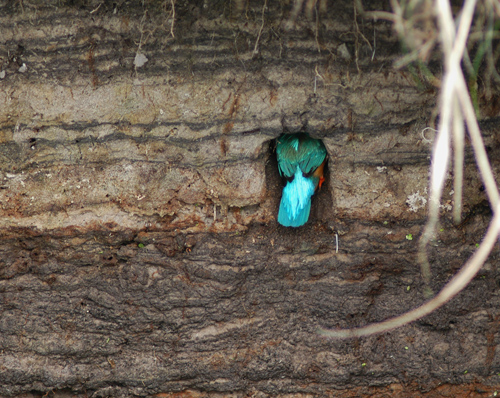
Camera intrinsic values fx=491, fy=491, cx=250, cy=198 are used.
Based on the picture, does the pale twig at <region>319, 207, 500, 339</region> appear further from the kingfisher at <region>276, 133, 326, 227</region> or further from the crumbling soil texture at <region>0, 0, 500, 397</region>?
the kingfisher at <region>276, 133, 326, 227</region>

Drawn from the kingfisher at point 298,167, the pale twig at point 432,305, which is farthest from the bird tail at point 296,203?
the pale twig at point 432,305

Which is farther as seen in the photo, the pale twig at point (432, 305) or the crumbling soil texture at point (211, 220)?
the pale twig at point (432, 305)

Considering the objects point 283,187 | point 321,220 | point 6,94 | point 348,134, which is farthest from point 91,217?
point 348,134

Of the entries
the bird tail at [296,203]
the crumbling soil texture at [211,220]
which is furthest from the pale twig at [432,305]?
the bird tail at [296,203]

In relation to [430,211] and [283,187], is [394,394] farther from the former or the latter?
[283,187]

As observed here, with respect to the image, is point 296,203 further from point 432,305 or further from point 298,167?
point 432,305

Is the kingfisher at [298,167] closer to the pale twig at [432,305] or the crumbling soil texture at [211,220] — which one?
the crumbling soil texture at [211,220]

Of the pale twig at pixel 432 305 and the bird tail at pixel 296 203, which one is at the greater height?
the bird tail at pixel 296 203
